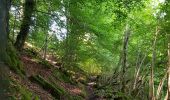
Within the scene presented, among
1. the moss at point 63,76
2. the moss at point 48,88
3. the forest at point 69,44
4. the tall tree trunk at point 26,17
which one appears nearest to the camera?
the forest at point 69,44

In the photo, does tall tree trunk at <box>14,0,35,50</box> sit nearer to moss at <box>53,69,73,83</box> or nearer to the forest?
the forest

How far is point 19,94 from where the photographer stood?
8445mm

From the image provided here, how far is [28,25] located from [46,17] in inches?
42.2

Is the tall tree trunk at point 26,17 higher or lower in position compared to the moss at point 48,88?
higher

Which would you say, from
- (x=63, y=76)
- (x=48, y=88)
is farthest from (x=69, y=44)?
(x=48, y=88)

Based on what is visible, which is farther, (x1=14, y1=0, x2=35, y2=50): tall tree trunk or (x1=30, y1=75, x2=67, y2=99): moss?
(x1=14, y1=0, x2=35, y2=50): tall tree trunk

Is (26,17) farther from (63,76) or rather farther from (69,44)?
(69,44)

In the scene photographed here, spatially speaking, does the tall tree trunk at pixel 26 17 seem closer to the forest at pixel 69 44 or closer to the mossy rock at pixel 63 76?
the forest at pixel 69 44

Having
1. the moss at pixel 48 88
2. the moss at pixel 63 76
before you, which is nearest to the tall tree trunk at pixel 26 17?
the moss at pixel 48 88

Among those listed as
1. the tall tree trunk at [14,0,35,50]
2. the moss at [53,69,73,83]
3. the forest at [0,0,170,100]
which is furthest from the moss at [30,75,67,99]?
the moss at [53,69,73,83]

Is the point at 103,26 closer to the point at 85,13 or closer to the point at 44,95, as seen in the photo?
the point at 85,13

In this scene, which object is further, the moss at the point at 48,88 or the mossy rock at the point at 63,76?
the mossy rock at the point at 63,76

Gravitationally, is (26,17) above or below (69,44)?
above

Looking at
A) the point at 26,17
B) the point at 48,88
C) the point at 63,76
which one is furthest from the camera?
the point at 63,76
